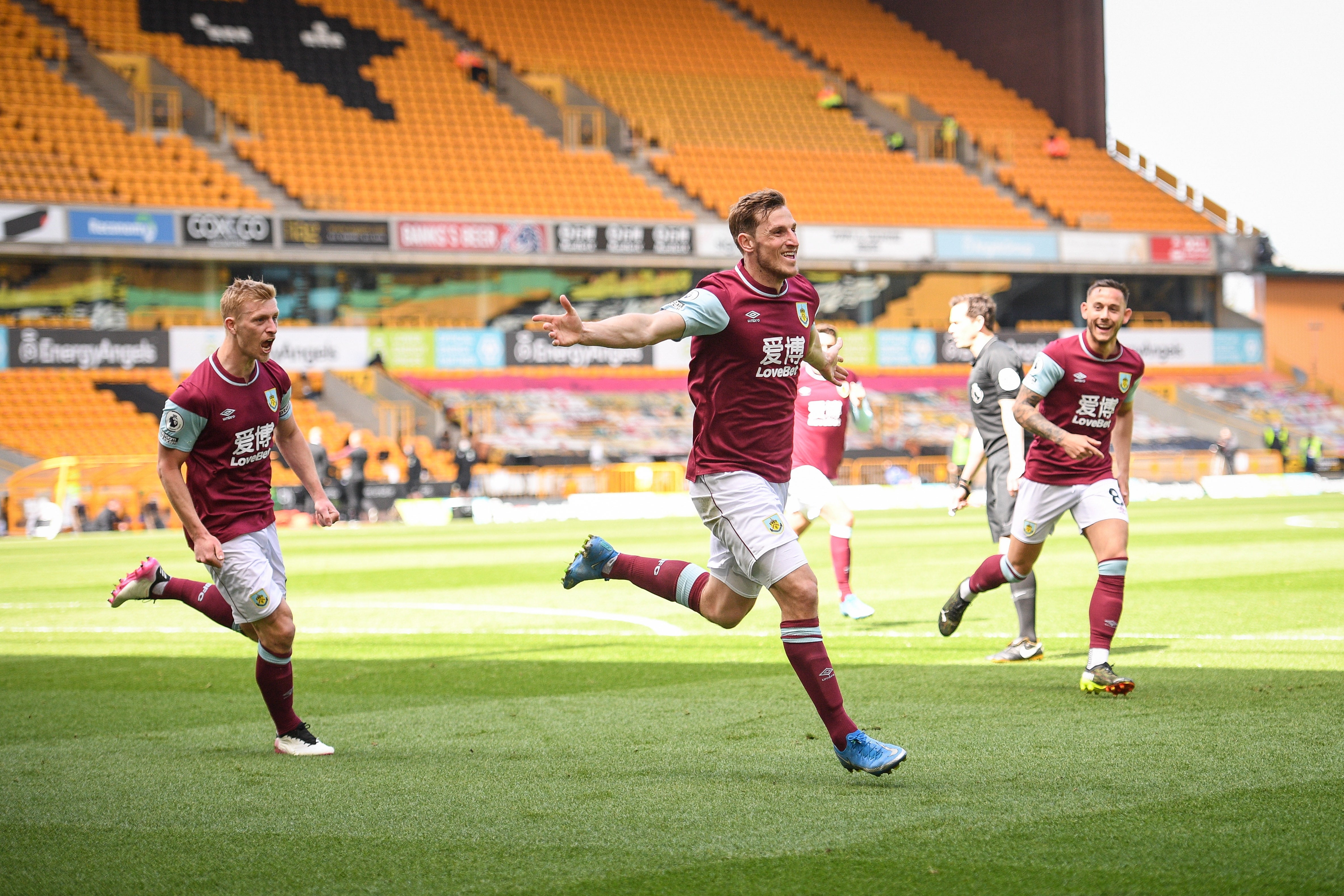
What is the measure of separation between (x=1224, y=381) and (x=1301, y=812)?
42.4 meters

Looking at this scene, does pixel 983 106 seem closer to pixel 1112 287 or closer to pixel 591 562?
pixel 1112 287

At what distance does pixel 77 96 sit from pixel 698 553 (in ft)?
89.1

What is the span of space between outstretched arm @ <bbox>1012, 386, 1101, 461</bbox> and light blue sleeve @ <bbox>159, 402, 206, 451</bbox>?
13.4 feet

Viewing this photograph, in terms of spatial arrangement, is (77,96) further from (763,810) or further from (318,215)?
(763,810)

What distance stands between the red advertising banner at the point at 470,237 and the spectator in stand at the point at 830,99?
13.7 m

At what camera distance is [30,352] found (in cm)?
3197

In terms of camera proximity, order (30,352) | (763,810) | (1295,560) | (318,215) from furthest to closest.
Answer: (318,215), (30,352), (1295,560), (763,810)

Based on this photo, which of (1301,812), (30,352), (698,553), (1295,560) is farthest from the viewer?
(30,352)

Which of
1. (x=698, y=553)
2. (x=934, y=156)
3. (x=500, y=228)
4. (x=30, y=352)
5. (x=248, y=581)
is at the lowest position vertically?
(x=698, y=553)

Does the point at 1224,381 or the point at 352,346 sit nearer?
the point at 352,346

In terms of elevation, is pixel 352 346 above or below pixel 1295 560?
above

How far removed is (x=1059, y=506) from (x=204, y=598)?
4.56 m

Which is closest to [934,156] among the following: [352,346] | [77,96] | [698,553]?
[352,346]

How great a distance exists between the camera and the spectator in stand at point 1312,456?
36.4 meters
